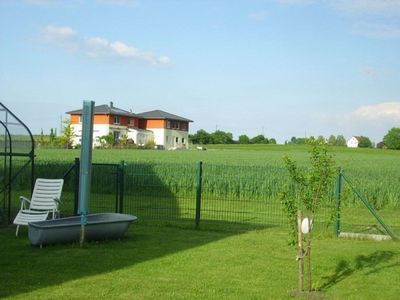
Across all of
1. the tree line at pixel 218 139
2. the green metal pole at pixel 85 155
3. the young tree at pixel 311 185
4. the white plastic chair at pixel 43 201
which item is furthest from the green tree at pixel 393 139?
the young tree at pixel 311 185

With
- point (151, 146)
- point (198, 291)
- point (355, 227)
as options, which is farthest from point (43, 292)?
point (151, 146)

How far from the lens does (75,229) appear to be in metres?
10.3

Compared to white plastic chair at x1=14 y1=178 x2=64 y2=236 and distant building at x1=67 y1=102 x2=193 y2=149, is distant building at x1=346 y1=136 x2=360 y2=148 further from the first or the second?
white plastic chair at x1=14 y1=178 x2=64 y2=236

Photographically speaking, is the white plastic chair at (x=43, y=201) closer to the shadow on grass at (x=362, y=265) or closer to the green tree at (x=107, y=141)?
the shadow on grass at (x=362, y=265)

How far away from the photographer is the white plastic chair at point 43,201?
11.8 metres

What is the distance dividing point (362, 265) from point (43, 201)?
22.5 feet

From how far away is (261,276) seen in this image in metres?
8.34

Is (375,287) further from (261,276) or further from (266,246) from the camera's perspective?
(266,246)

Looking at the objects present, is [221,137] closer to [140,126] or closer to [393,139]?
[140,126]

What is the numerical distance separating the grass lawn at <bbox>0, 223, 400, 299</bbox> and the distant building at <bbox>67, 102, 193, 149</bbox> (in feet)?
228

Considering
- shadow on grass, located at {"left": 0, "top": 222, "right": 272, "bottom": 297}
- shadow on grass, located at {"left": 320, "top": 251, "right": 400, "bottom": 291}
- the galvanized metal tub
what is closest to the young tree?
shadow on grass, located at {"left": 320, "top": 251, "right": 400, "bottom": 291}

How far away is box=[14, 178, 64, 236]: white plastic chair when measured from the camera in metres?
11.8

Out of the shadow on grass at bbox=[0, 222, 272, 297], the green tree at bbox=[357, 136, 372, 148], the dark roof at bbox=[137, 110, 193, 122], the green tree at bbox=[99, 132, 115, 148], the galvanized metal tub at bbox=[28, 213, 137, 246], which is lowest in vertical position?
the shadow on grass at bbox=[0, 222, 272, 297]

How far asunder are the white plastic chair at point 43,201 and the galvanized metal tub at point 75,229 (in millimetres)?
1026
